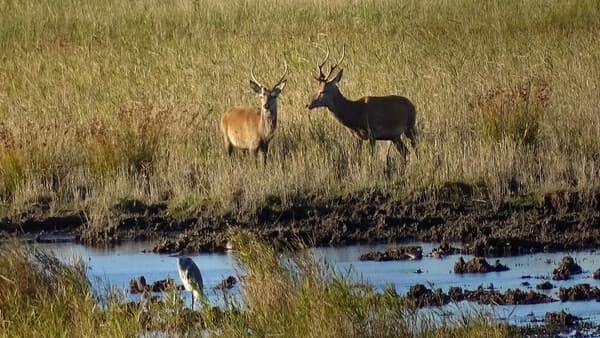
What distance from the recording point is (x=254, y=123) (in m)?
16.0

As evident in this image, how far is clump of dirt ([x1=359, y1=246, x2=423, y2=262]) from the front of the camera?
40.4 feet

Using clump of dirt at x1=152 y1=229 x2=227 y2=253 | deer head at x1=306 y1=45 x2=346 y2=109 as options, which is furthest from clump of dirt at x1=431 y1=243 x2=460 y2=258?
deer head at x1=306 y1=45 x2=346 y2=109

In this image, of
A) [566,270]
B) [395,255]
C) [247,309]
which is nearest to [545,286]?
[566,270]

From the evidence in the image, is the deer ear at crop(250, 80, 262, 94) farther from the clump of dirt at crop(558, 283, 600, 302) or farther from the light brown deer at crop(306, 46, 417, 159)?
the clump of dirt at crop(558, 283, 600, 302)

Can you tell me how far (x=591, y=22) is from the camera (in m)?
22.7

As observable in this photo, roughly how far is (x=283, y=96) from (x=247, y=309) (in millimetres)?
9525

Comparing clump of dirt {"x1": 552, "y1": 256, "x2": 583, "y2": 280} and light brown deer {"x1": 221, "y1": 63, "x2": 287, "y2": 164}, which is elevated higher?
light brown deer {"x1": 221, "y1": 63, "x2": 287, "y2": 164}

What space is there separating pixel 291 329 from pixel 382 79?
10951 millimetres

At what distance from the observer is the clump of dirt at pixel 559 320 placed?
9508 mm

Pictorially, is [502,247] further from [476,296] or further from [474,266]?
[476,296]

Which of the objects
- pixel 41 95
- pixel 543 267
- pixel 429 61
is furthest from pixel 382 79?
pixel 543 267

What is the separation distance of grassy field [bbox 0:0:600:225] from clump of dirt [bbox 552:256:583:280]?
2.56 meters

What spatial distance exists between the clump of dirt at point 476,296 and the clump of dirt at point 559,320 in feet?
1.88

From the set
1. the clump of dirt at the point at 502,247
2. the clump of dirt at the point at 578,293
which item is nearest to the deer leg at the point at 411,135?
the clump of dirt at the point at 502,247
